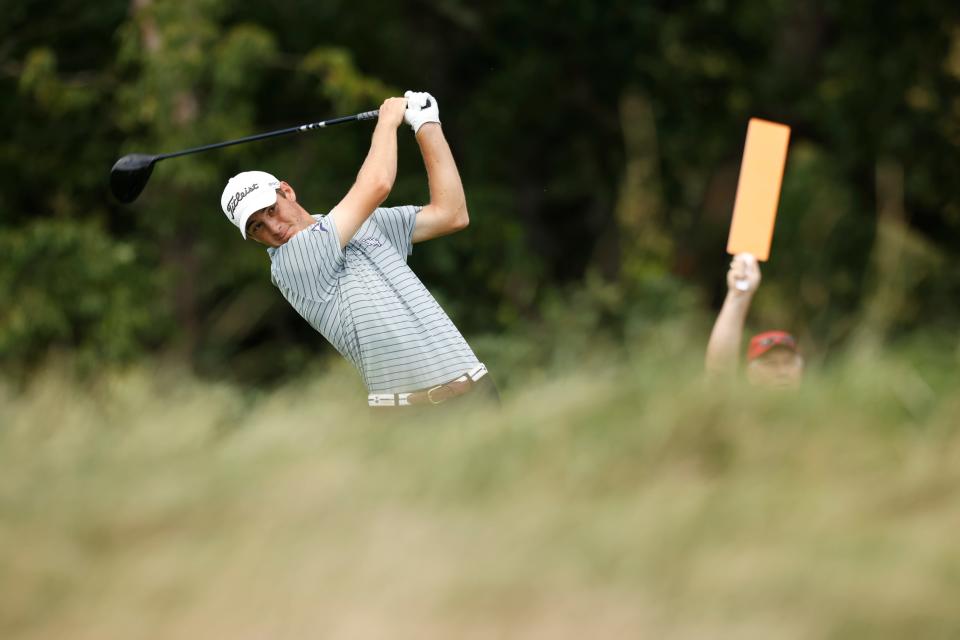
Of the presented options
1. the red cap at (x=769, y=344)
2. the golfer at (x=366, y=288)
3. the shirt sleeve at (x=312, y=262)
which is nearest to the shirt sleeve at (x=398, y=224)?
the golfer at (x=366, y=288)

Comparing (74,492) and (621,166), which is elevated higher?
(621,166)

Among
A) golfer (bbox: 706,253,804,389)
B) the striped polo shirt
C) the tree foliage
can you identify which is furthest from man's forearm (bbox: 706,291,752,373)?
the tree foliage

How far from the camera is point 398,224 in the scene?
19.0 ft

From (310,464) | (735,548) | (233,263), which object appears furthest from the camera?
(233,263)

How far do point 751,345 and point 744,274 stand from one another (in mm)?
710

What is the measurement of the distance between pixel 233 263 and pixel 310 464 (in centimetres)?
1020

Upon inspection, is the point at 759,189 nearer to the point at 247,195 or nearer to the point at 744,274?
the point at 744,274

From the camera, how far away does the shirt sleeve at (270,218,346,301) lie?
17.0 feet

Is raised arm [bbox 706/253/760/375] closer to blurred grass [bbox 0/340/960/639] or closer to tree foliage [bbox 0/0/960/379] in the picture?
blurred grass [bbox 0/340/960/639]

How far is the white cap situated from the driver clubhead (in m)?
1.27

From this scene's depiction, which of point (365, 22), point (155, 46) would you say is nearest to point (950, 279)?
point (365, 22)

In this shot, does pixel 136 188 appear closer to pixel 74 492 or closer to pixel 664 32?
pixel 74 492

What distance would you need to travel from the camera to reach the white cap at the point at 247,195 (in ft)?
17.5

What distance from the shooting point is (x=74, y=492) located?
3.31 m
